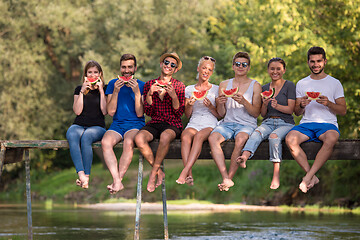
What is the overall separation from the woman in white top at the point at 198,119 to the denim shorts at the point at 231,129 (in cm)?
15

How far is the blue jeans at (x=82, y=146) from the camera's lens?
30.4 ft

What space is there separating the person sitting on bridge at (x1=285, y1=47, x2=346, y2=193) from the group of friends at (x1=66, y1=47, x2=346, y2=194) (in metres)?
0.01

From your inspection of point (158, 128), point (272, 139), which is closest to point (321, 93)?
point (272, 139)

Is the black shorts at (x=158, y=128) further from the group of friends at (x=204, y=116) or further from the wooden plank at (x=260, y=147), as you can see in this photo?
the wooden plank at (x=260, y=147)

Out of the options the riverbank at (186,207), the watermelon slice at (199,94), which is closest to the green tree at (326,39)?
the riverbank at (186,207)

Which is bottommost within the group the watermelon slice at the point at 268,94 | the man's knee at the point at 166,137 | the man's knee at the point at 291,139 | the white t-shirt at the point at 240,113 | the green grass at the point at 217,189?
the green grass at the point at 217,189

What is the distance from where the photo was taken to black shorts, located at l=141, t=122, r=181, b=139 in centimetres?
933

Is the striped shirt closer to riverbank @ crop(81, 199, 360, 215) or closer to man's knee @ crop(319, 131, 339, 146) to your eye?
man's knee @ crop(319, 131, 339, 146)

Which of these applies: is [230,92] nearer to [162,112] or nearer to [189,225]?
[162,112]

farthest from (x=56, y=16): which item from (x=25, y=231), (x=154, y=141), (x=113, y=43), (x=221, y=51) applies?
(x=154, y=141)

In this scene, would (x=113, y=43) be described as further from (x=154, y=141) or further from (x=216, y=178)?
(x=154, y=141)

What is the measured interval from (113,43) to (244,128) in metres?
19.1

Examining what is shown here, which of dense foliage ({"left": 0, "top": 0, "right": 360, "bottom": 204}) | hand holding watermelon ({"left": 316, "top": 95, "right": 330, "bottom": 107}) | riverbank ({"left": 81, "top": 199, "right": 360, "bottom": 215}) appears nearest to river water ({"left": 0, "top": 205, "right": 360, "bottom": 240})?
riverbank ({"left": 81, "top": 199, "right": 360, "bottom": 215})

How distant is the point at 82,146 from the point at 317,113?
130 inches
